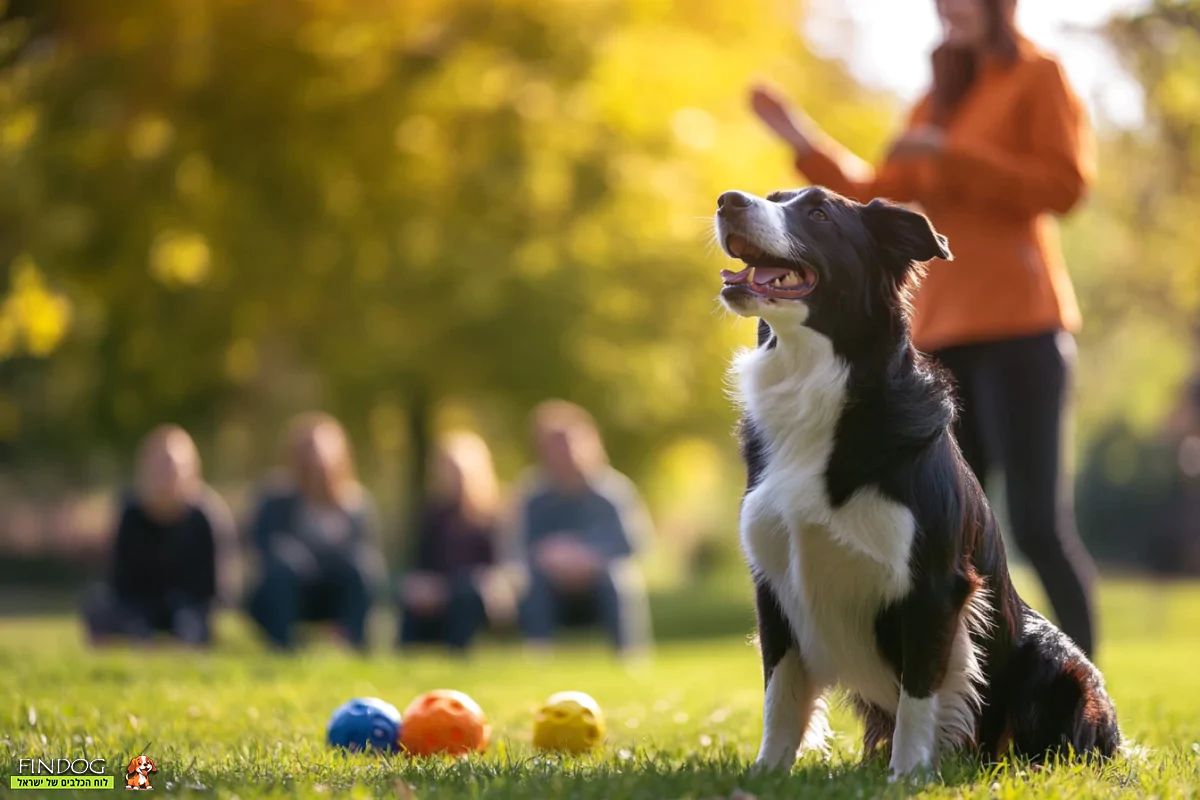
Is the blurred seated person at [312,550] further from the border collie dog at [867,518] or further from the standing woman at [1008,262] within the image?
the border collie dog at [867,518]

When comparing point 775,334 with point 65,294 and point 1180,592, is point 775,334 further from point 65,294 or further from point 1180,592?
point 1180,592

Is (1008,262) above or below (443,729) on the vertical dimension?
above

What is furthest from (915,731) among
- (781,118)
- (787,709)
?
(781,118)

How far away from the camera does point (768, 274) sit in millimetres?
3439

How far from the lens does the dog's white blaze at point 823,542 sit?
3.36 meters

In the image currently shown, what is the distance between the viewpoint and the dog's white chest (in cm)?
336

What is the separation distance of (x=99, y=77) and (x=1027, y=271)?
256 inches

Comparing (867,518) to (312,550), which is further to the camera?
(312,550)

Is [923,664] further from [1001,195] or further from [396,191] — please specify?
[396,191]

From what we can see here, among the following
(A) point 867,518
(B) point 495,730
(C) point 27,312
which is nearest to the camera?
(A) point 867,518

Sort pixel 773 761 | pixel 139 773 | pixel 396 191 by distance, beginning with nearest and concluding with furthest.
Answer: pixel 139 773
pixel 773 761
pixel 396 191

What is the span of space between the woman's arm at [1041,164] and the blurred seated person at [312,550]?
6.36 metres

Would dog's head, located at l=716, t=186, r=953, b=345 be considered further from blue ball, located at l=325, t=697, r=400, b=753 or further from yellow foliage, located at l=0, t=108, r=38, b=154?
yellow foliage, located at l=0, t=108, r=38, b=154

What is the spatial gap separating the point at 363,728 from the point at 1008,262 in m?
2.85
